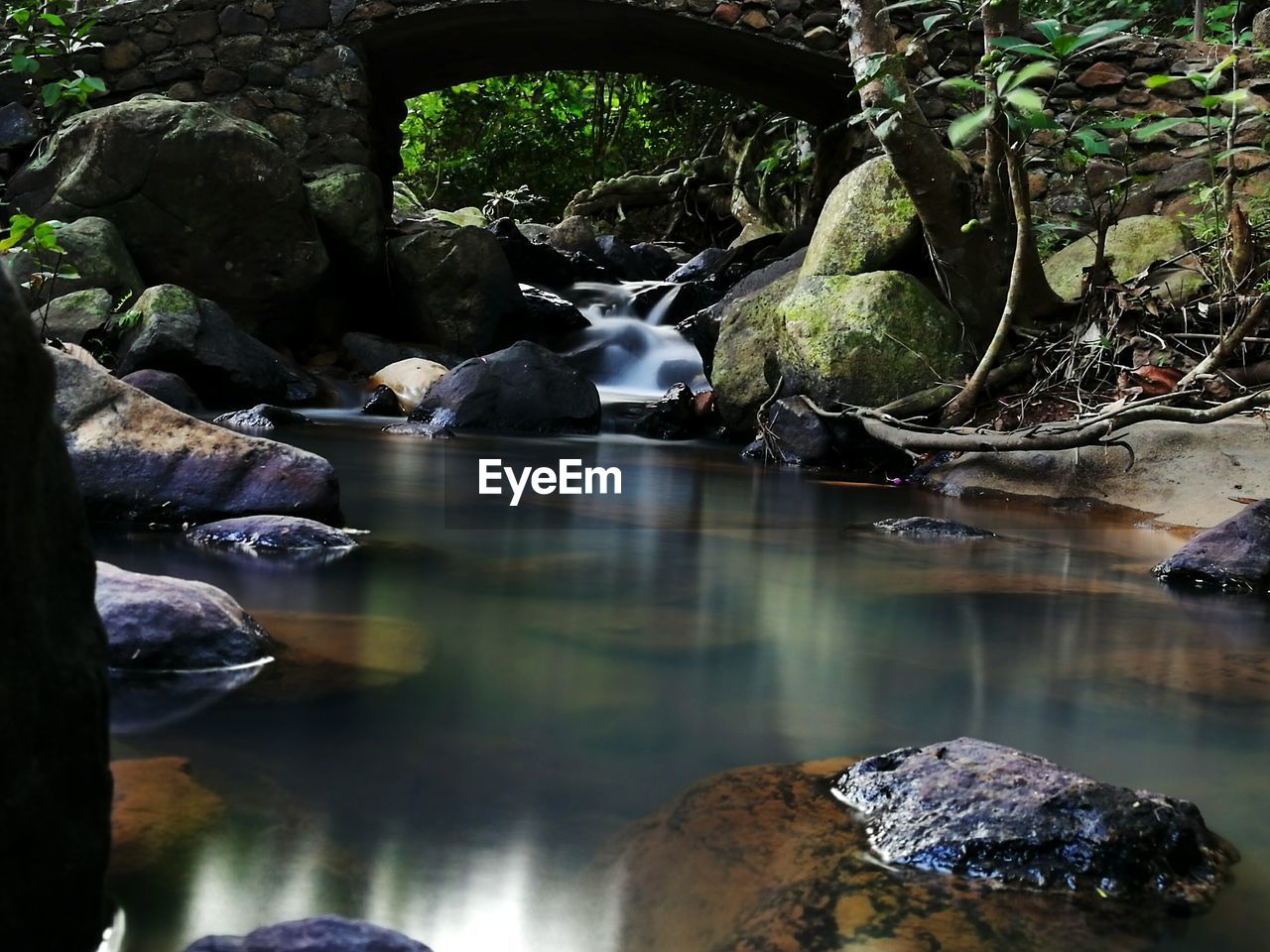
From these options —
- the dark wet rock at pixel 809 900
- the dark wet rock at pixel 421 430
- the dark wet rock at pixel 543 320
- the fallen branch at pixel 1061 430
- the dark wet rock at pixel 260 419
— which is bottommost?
the dark wet rock at pixel 809 900

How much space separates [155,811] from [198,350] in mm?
6552

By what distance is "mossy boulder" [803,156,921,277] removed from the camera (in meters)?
6.81

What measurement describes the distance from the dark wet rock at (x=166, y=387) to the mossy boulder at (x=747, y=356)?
3.39 meters

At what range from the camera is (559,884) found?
1371 millimetres

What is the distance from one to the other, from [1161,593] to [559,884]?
2.54 m

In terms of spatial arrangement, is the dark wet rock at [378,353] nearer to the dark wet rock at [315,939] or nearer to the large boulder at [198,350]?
the large boulder at [198,350]

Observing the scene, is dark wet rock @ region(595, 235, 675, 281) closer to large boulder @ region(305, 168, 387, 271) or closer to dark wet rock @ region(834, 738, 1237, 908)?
large boulder @ region(305, 168, 387, 271)

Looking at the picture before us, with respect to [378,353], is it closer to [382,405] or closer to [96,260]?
[382,405]

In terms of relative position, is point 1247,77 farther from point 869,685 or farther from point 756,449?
point 869,685

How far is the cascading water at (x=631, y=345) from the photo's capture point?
10.2 meters

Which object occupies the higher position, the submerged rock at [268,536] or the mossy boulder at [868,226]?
the mossy boulder at [868,226]

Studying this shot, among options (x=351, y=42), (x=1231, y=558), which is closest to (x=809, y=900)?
(x=1231, y=558)

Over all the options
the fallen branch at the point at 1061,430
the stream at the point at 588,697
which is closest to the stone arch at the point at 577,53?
the fallen branch at the point at 1061,430

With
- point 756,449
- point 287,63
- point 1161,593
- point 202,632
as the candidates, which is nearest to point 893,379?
point 756,449
